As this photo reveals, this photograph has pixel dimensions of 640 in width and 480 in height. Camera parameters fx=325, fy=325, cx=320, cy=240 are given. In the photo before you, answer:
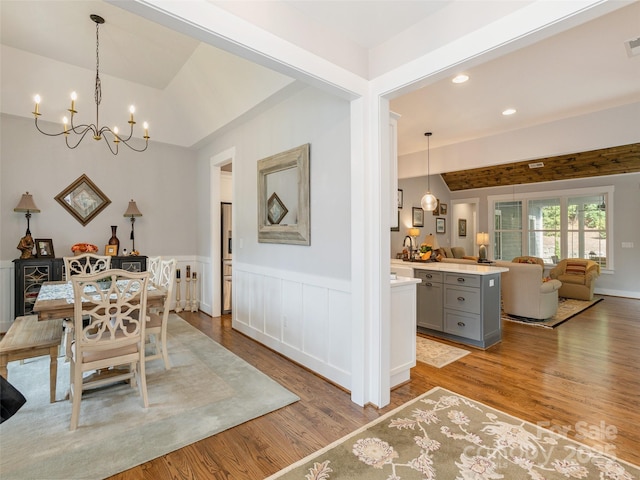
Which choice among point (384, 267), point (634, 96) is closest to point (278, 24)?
point (384, 267)

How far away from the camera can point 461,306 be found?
3.88 m

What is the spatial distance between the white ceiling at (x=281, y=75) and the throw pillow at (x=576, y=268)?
394 cm

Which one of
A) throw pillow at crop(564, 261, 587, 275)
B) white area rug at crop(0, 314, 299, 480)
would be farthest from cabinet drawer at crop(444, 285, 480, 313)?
throw pillow at crop(564, 261, 587, 275)

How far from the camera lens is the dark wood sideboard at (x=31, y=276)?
3.93m

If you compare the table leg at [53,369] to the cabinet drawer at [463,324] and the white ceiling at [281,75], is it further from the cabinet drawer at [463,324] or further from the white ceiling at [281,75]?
the cabinet drawer at [463,324]

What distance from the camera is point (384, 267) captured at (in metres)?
2.48

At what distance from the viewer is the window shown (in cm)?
740

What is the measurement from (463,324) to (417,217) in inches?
185

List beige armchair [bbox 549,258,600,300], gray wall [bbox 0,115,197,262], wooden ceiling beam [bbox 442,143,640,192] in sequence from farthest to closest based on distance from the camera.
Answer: beige armchair [bbox 549,258,600,300] → wooden ceiling beam [bbox 442,143,640,192] → gray wall [bbox 0,115,197,262]

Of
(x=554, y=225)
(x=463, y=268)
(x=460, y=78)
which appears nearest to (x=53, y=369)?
(x=463, y=268)

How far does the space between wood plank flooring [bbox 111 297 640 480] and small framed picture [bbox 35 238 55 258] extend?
2.41 metres

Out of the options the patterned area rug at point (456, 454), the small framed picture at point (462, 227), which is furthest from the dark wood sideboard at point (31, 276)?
the small framed picture at point (462, 227)

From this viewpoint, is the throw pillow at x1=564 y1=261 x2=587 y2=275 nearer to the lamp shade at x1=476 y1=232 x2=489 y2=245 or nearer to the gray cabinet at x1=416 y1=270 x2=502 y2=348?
the lamp shade at x1=476 y1=232 x2=489 y2=245

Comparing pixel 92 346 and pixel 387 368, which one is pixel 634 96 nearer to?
pixel 387 368
